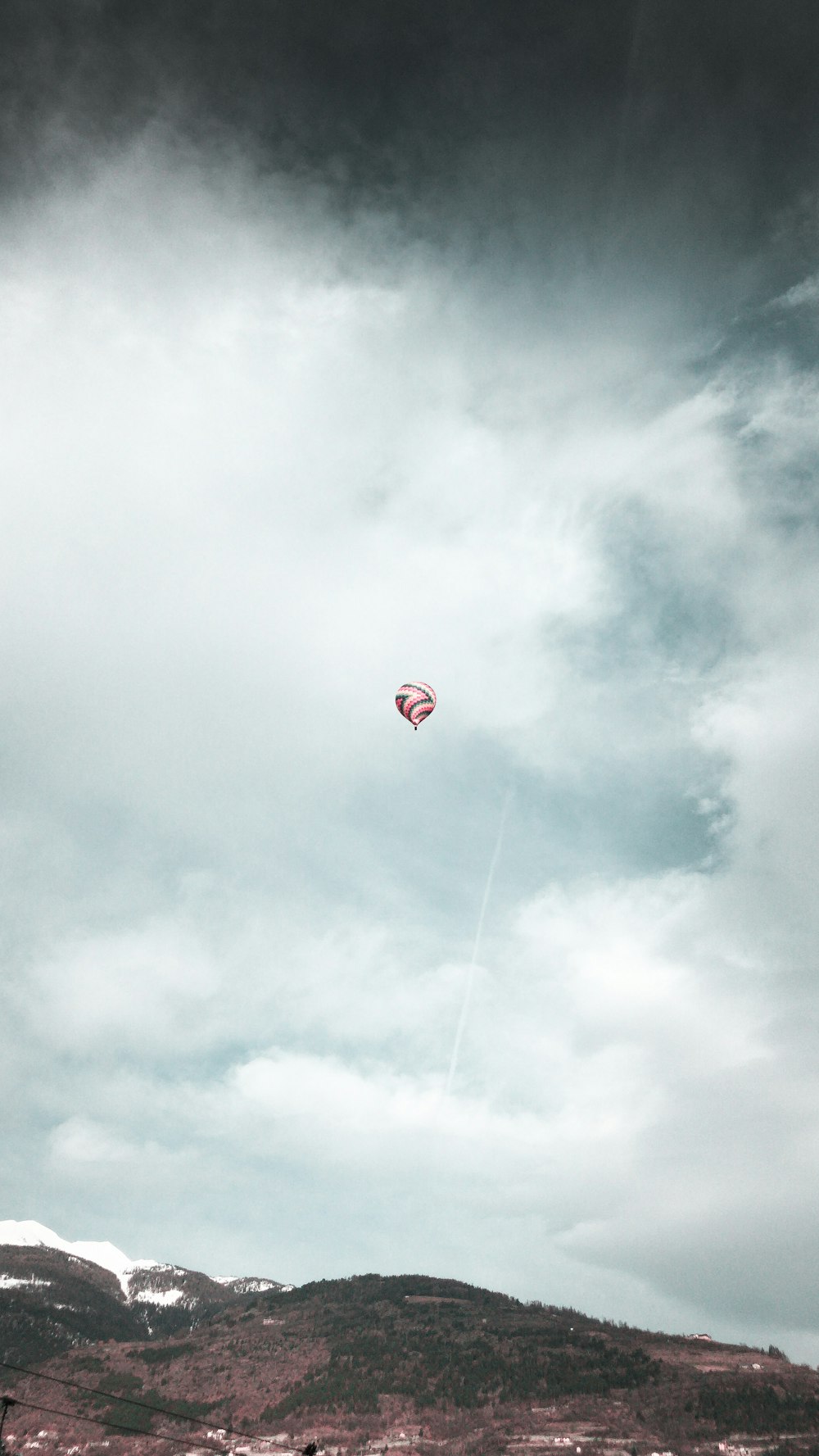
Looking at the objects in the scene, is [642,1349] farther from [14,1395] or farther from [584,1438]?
[14,1395]

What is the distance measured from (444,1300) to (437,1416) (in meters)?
81.1

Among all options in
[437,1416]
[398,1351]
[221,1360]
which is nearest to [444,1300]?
[398,1351]

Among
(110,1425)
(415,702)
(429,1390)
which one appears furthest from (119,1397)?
(415,702)

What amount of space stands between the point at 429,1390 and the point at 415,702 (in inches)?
4643

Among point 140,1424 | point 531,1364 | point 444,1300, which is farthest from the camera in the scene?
point 444,1300

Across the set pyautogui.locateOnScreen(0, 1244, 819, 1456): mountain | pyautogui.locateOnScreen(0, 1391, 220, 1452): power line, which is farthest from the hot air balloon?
pyautogui.locateOnScreen(0, 1391, 220, 1452): power line

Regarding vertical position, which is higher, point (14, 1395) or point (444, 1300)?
point (444, 1300)

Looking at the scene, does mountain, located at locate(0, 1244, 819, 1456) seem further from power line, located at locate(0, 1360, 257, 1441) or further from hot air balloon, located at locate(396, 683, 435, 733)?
hot air balloon, located at locate(396, 683, 435, 733)

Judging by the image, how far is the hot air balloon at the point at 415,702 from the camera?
95125 millimetres

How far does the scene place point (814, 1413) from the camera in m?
104

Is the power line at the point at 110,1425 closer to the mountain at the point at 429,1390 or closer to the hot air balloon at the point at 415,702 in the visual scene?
the mountain at the point at 429,1390

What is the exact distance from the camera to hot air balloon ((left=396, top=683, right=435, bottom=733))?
95.1 meters

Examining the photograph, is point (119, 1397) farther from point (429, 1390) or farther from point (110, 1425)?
point (429, 1390)

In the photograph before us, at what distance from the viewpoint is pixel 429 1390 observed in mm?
132000
